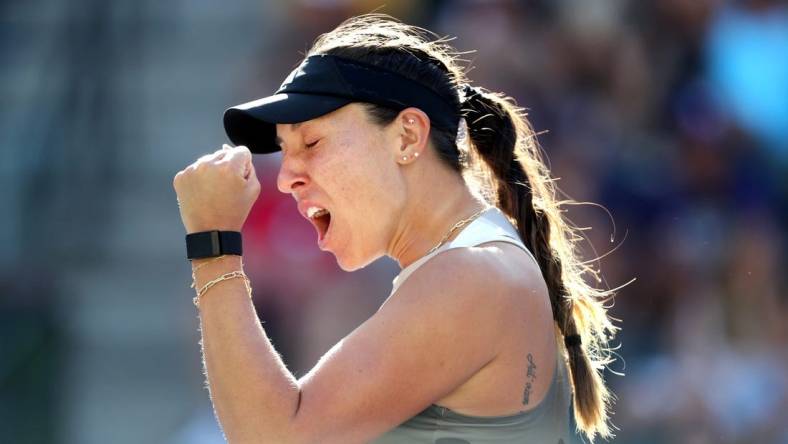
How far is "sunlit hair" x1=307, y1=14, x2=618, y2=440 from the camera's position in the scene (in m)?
2.44

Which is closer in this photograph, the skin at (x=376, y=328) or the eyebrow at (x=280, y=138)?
the skin at (x=376, y=328)

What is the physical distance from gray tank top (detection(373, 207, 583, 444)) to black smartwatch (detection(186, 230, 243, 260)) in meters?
0.31

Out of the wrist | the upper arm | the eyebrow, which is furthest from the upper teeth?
the upper arm

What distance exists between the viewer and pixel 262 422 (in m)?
2.07

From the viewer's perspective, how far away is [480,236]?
227 centimetres

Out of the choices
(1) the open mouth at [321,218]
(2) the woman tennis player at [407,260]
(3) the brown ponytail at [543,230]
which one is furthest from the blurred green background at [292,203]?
(1) the open mouth at [321,218]

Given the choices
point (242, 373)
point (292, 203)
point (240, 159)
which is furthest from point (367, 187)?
point (292, 203)

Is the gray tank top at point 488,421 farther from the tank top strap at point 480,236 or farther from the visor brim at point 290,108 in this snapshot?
the visor brim at point 290,108

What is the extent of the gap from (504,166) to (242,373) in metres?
0.81

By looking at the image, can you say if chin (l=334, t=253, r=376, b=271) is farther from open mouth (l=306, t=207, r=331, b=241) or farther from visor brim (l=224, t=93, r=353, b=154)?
visor brim (l=224, t=93, r=353, b=154)

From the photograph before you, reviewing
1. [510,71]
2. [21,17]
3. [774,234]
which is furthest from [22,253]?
[774,234]

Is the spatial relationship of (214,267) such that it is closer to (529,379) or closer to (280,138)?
(280,138)

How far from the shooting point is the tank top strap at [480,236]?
7.33ft

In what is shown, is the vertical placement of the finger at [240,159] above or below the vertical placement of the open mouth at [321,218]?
above
